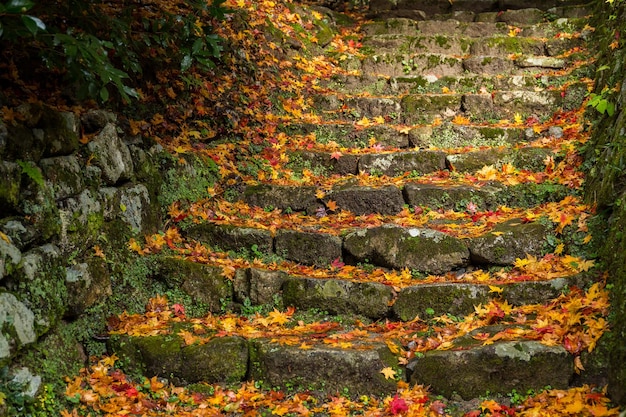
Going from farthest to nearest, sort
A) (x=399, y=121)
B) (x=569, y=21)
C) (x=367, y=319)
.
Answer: (x=569, y=21)
(x=399, y=121)
(x=367, y=319)

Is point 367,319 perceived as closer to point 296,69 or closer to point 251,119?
point 251,119

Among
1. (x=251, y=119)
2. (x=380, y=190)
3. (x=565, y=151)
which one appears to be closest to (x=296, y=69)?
(x=251, y=119)

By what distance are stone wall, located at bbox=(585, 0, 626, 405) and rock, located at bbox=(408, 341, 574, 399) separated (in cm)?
29

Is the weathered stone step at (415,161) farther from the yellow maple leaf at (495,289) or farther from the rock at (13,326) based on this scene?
the rock at (13,326)

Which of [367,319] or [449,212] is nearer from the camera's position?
[367,319]

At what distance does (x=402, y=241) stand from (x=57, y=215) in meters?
2.45

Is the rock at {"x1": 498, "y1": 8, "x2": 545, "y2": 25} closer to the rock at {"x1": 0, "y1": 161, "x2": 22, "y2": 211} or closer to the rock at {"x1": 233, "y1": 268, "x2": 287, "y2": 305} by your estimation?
the rock at {"x1": 233, "y1": 268, "x2": 287, "y2": 305}

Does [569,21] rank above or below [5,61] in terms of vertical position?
above

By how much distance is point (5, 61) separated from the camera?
11.5 feet

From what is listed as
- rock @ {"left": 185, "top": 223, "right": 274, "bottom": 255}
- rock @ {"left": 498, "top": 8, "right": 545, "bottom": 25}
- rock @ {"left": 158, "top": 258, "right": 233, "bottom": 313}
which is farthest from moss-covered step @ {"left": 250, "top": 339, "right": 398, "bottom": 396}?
rock @ {"left": 498, "top": 8, "right": 545, "bottom": 25}

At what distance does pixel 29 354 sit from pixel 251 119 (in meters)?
3.61

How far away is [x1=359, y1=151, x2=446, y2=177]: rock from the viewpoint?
5453mm

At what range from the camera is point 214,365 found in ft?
11.3

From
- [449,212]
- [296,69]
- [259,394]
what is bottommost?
[259,394]
